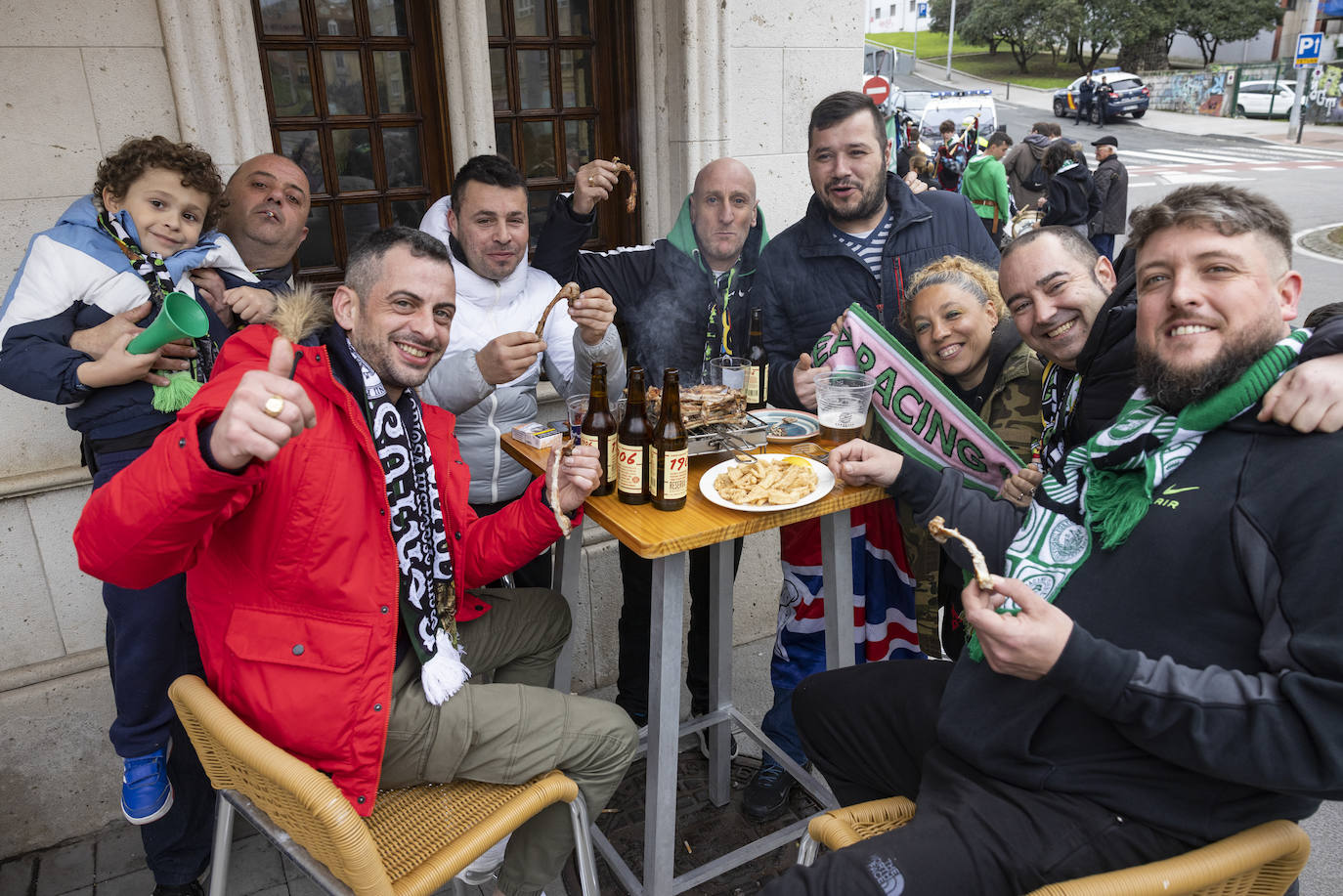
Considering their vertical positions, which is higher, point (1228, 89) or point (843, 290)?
point (1228, 89)

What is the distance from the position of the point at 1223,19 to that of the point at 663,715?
62.7 m

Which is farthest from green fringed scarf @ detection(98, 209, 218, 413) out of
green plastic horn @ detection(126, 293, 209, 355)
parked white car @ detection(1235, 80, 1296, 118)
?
parked white car @ detection(1235, 80, 1296, 118)

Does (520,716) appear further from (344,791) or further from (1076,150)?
(1076,150)

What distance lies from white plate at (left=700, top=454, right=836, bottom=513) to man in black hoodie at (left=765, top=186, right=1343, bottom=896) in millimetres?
590

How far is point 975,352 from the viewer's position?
278 centimetres

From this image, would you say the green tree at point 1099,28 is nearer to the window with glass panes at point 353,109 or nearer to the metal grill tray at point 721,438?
the window with glass panes at point 353,109

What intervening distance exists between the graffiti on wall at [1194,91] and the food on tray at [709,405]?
48703 millimetres

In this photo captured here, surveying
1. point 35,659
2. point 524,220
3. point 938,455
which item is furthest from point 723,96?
point 35,659

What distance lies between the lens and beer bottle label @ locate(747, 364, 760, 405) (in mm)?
2973

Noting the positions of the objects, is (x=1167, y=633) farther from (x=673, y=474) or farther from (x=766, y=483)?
(x=673, y=474)

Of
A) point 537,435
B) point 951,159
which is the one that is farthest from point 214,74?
point 951,159

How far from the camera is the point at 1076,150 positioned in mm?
11539

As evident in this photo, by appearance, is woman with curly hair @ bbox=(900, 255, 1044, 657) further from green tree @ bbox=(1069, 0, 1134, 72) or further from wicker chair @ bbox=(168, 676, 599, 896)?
green tree @ bbox=(1069, 0, 1134, 72)

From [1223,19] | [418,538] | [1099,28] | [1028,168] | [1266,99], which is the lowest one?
[418,538]
